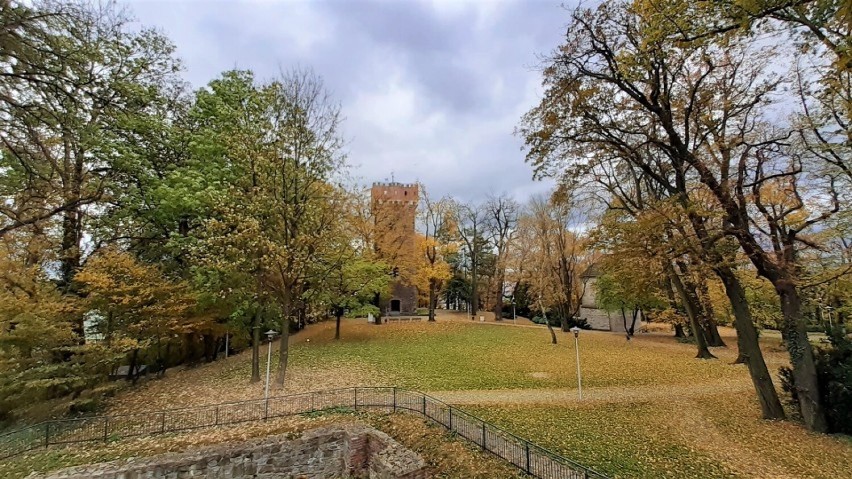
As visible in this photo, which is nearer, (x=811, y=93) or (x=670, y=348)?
(x=811, y=93)

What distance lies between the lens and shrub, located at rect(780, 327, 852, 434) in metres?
9.41

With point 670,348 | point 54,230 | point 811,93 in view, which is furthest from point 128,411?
point 670,348

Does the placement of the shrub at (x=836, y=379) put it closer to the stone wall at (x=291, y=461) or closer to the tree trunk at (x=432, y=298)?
the stone wall at (x=291, y=461)

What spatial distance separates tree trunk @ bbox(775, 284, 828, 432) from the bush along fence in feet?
23.0

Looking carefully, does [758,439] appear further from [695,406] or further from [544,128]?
[544,128]

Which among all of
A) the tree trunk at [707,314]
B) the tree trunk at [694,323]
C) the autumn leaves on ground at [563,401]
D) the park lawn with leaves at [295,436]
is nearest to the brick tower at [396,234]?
the autumn leaves on ground at [563,401]

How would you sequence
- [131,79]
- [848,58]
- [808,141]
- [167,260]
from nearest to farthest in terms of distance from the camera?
[848,58]
[808,141]
[131,79]
[167,260]

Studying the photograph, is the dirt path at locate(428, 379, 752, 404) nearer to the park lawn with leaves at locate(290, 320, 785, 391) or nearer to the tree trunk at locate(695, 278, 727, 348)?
the park lawn with leaves at locate(290, 320, 785, 391)

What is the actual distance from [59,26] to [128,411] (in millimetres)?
11365

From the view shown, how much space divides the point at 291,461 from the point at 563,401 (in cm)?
838

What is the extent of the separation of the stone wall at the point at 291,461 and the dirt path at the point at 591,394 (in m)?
3.83

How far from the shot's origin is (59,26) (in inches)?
256

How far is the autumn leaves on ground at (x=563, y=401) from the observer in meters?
8.31

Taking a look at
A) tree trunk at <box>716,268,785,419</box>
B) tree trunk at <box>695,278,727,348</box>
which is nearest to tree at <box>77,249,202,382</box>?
tree trunk at <box>716,268,785,419</box>
